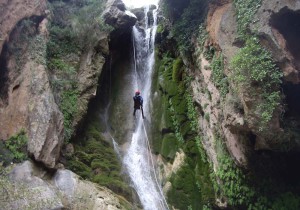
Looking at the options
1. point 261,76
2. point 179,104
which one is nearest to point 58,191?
point 179,104

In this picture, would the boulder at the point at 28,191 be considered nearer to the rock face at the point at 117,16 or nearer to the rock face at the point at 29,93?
the rock face at the point at 29,93

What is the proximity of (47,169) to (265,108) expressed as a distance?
307 inches

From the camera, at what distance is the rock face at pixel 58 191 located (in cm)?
915

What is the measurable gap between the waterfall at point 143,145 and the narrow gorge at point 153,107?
0.22 ft

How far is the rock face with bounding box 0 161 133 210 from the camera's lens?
360 inches

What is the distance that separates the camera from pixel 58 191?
10.8m

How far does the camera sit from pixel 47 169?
38.3 feet

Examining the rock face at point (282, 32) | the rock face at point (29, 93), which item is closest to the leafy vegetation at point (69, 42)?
the rock face at point (29, 93)

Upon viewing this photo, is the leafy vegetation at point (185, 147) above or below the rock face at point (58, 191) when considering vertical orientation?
above

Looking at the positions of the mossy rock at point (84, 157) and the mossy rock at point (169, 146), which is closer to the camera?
the mossy rock at point (84, 157)

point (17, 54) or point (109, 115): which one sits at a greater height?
point (17, 54)

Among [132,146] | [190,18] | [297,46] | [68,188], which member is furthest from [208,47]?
[68,188]

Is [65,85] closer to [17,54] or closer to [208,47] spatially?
[17,54]

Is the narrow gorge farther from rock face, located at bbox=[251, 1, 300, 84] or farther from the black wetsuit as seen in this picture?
the black wetsuit
